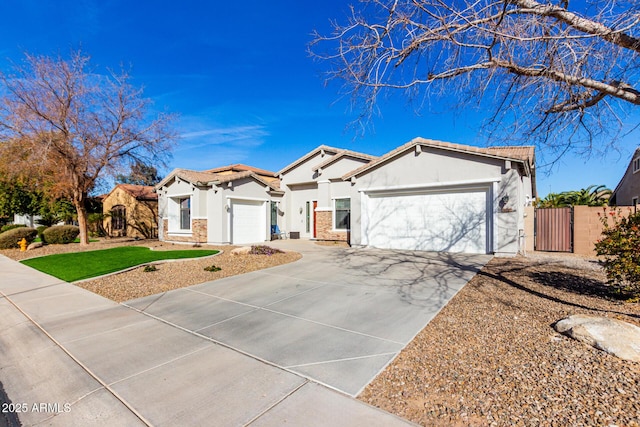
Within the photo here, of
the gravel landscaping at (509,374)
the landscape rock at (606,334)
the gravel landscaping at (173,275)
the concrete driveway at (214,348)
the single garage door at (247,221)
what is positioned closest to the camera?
the gravel landscaping at (509,374)

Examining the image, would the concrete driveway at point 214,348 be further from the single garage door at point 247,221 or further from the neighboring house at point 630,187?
the neighboring house at point 630,187

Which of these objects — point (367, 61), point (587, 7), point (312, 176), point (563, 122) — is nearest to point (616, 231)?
point (563, 122)

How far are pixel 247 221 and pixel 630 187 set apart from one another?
23835 millimetres

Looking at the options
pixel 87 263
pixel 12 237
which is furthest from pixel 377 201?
pixel 12 237

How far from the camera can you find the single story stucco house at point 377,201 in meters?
11.0

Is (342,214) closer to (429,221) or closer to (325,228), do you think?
(325,228)

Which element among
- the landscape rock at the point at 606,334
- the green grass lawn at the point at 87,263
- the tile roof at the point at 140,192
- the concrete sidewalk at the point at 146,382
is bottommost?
the concrete sidewalk at the point at 146,382

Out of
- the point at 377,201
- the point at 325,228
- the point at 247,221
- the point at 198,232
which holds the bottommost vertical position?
the point at 198,232

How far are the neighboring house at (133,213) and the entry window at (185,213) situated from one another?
637cm

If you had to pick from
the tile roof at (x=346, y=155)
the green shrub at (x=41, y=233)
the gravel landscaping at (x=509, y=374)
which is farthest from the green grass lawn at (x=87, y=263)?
the gravel landscaping at (x=509, y=374)

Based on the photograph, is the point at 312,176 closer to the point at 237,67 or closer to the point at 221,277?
the point at 237,67

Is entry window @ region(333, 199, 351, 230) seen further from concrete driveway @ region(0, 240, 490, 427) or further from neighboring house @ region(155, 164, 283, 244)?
concrete driveway @ region(0, 240, 490, 427)

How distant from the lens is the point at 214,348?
165 inches

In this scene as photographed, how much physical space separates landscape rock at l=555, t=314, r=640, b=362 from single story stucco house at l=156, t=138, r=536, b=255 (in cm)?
713
